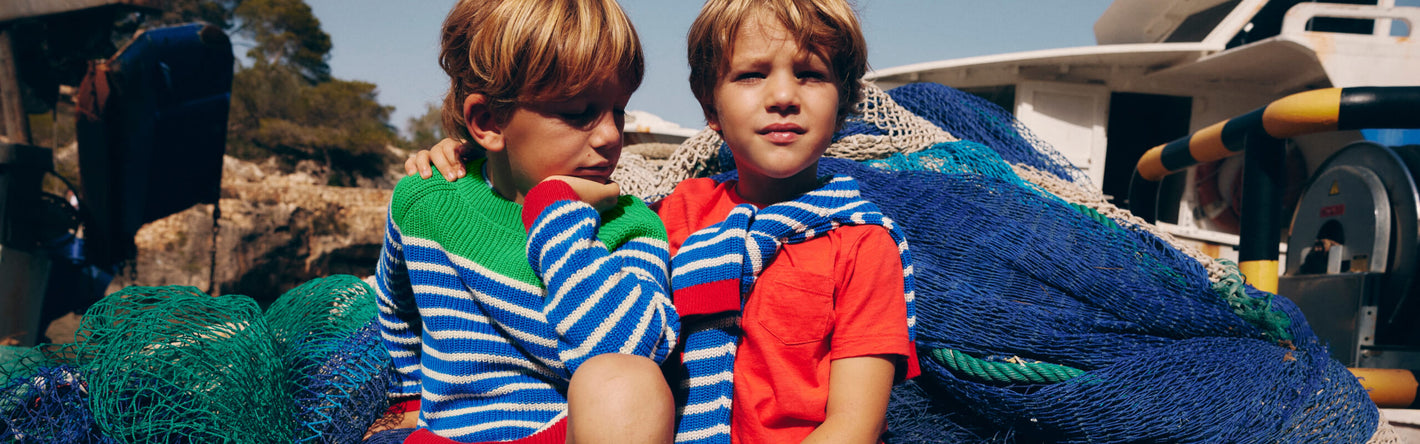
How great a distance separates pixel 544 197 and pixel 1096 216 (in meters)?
1.66

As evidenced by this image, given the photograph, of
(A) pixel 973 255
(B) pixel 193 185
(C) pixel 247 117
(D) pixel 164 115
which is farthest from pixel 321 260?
(A) pixel 973 255

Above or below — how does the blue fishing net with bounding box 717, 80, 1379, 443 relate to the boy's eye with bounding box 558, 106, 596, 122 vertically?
below

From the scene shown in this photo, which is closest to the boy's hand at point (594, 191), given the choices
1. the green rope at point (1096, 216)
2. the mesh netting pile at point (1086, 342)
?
the mesh netting pile at point (1086, 342)

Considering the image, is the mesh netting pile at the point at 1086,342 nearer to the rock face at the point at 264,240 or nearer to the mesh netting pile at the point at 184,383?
the mesh netting pile at the point at 184,383

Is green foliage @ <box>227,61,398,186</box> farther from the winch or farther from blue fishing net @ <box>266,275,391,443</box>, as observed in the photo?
the winch

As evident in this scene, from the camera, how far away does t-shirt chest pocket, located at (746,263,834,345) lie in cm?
126

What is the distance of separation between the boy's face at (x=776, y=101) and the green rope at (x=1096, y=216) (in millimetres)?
1106

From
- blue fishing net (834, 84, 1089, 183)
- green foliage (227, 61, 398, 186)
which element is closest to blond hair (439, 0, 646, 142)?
blue fishing net (834, 84, 1089, 183)

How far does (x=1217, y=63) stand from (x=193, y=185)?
9358 millimetres

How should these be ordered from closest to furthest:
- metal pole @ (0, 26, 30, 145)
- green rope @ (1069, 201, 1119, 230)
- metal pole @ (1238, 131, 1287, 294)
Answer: green rope @ (1069, 201, 1119, 230) → metal pole @ (1238, 131, 1287, 294) → metal pole @ (0, 26, 30, 145)

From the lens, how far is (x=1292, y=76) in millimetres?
6180

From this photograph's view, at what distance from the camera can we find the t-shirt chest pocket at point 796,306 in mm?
1264

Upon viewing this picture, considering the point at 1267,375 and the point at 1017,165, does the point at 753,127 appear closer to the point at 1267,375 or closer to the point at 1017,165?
the point at 1267,375

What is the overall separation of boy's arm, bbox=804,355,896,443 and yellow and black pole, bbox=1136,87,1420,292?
2118mm
